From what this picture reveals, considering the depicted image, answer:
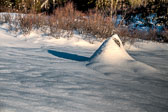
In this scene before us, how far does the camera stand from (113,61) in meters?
3.45

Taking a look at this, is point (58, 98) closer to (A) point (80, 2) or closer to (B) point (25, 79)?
(B) point (25, 79)

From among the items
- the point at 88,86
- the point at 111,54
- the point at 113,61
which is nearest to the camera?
the point at 88,86

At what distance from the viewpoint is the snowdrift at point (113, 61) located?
3.21m

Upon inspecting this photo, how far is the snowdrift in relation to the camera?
321cm

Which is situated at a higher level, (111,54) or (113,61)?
(111,54)

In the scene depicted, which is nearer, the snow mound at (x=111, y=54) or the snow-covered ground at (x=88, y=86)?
the snow-covered ground at (x=88, y=86)

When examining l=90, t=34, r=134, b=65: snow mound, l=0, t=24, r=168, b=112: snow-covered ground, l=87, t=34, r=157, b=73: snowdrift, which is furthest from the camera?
l=90, t=34, r=134, b=65: snow mound

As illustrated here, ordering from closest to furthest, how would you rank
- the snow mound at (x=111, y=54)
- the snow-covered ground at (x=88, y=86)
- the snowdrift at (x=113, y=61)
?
1. the snow-covered ground at (x=88, y=86)
2. the snowdrift at (x=113, y=61)
3. the snow mound at (x=111, y=54)

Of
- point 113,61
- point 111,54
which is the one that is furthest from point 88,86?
point 111,54

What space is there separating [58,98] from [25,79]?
0.77 m

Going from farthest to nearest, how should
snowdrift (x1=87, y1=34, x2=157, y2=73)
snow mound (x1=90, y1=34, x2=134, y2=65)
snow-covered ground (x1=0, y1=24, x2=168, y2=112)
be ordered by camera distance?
1. snow mound (x1=90, y1=34, x2=134, y2=65)
2. snowdrift (x1=87, y1=34, x2=157, y2=73)
3. snow-covered ground (x1=0, y1=24, x2=168, y2=112)

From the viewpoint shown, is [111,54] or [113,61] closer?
[113,61]

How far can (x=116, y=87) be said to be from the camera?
2326mm

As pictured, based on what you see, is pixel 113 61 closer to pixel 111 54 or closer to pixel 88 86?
pixel 111 54
